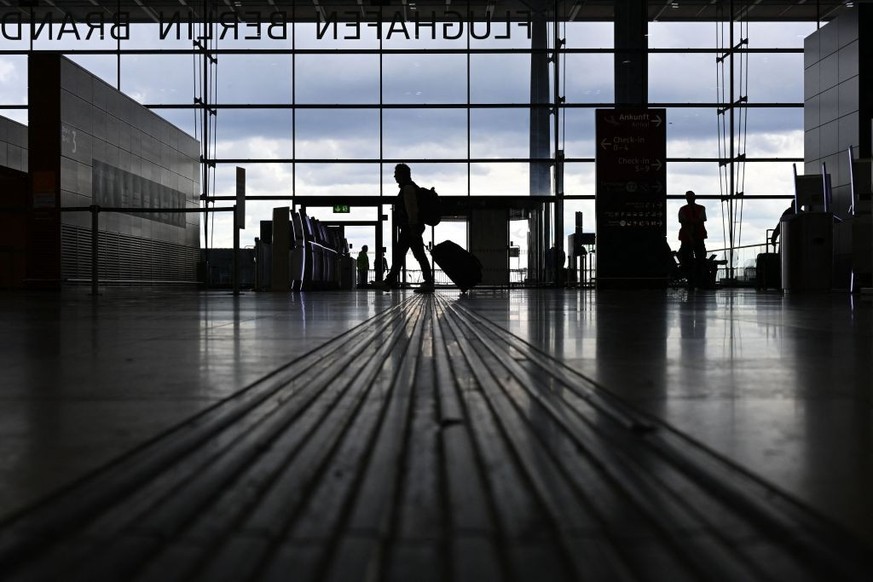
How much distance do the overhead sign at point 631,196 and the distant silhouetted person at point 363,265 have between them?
9706 mm

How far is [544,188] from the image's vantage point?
69.1ft

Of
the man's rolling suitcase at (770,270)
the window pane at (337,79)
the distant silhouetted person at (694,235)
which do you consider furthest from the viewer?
the window pane at (337,79)

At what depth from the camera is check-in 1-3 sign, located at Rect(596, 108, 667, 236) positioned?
13831 mm

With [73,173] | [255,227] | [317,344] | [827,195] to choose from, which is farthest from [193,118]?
[317,344]

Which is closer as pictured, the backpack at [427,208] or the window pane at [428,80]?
the backpack at [427,208]

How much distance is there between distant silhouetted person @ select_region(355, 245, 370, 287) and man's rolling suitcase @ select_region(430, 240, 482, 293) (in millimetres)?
10439

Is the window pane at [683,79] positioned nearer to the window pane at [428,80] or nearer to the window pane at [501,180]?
the window pane at [501,180]

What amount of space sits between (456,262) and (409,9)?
12153 mm

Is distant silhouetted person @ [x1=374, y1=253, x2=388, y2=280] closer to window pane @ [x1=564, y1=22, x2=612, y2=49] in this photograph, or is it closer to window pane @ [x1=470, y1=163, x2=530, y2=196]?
window pane @ [x1=470, y1=163, x2=530, y2=196]

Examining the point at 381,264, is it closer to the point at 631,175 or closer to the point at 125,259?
the point at 125,259

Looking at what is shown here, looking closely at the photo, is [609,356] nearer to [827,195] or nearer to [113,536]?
[113,536]

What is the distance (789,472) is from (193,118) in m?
22.0

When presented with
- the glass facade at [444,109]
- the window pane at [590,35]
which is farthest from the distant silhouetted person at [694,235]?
the window pane at [590,35]

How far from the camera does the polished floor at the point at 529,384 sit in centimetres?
99
